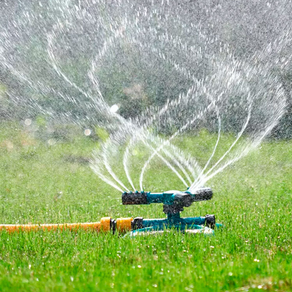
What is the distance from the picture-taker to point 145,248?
10.2 ft

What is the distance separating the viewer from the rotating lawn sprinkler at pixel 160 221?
3398 millimetres

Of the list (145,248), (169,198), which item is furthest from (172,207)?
(145,248)

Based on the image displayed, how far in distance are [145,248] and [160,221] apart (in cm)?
54

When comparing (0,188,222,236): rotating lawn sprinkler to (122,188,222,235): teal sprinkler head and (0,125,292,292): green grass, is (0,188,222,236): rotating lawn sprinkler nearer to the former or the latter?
(122,188,222,235): teal sprinkler head

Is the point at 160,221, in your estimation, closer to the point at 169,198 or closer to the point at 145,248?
the point at 169,198

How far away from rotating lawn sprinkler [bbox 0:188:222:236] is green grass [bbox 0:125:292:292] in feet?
0.45

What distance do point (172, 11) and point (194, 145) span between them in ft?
19.0

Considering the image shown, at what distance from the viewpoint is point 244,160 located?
1041 centimetres

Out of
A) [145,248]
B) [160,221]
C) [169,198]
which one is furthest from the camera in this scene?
[160,221]

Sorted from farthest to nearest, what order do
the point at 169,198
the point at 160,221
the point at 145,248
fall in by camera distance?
1. the point at 160,221
2. the point at 169,198
3. the point at 145,248

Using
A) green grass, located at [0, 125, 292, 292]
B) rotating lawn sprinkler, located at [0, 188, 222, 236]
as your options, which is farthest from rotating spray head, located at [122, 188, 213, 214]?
green grass, located at [0, 125, 292, 292]

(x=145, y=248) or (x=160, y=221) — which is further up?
(x=160, y=221)

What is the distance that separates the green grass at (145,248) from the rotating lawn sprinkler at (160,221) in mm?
136

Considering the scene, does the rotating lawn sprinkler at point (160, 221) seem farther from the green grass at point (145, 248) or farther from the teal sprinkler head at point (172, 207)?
the green grass at point (145, 248)
